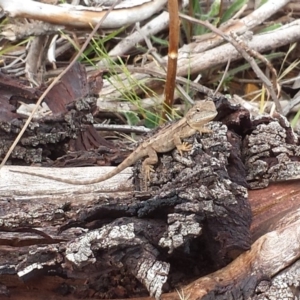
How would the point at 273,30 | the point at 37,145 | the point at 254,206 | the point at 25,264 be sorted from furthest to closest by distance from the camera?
the point at 273,30 < the point at 37,145 < the point at 254,206 < the point at 25,264

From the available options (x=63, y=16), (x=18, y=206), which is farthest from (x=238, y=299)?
(x=63, y=16)

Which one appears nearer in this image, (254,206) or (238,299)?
(238,299)

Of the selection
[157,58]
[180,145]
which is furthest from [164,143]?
[157,58]

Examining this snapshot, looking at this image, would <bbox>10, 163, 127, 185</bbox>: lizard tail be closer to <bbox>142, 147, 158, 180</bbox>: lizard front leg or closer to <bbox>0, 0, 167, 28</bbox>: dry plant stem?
<bbox>142, 147, 158, 180</bbox>: lizard front leg

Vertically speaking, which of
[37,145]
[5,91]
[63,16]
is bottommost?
[37,145]

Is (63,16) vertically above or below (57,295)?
above

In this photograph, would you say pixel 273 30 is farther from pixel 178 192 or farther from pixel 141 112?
pixel 178 192

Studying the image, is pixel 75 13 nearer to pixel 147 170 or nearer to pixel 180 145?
pixel 180 145
